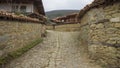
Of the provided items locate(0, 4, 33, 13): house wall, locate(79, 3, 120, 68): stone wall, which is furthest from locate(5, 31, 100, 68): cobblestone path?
locate(0, 4, 33, 13): house wall

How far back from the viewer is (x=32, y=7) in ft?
57.0

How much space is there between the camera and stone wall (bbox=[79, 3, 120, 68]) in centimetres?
659

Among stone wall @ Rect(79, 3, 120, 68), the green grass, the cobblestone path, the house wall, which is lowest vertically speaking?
the cobblestone path

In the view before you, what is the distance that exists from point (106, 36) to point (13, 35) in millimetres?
4385

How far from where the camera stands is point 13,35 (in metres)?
8.09

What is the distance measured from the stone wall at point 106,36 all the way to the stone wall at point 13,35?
388 centimetres

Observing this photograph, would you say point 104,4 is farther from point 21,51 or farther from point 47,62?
point 21,51

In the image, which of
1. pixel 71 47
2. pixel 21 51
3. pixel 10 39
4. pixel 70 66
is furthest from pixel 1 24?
pixel 71 47

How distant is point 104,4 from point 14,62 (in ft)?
15.9

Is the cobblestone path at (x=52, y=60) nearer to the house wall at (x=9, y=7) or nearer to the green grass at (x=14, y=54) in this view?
the green grass at (x=14, y=54)

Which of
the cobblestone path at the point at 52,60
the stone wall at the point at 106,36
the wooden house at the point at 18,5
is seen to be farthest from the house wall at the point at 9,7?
the stone wall at the point at 106,36

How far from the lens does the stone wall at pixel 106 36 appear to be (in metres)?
6.59

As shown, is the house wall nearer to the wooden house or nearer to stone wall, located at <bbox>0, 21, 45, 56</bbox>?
the wooden house

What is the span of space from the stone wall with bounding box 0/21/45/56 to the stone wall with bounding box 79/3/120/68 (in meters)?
3.88
